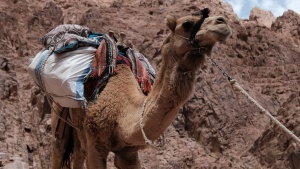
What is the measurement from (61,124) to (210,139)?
568 centimetres

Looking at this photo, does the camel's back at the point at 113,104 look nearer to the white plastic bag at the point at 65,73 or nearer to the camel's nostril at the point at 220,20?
the white plastic bag at the point at 65,73

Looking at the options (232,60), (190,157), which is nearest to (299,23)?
(232,60)

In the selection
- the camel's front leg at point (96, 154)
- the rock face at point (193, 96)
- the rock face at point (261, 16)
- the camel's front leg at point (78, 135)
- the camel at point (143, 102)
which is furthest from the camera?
the rock face at point (261, 16)

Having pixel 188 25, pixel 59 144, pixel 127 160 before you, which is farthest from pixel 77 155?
pixel 188 25

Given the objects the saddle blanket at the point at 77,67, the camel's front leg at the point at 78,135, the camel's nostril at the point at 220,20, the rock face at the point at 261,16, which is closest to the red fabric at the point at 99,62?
the saddle blanket at the point at 77,67

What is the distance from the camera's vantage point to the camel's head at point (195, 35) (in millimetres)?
3230

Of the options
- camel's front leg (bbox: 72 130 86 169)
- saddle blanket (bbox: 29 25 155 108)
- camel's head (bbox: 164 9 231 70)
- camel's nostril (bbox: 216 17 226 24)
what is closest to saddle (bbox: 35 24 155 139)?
saddle blanket (bbox: 29 25 155 108)

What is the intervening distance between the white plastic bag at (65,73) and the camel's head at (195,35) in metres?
1.22

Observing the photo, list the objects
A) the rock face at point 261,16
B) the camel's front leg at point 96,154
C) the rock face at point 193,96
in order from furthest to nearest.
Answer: the rock face at point 261,16
the rock face at point 193,96
the camel's front leg at point 96,154

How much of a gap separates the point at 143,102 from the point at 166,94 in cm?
57

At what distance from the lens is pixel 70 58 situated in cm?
477

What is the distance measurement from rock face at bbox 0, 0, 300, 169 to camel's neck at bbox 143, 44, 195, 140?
2.80 meters

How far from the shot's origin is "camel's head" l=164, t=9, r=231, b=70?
3230 millimetres

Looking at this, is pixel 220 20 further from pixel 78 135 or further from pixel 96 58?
pixel 78 135
